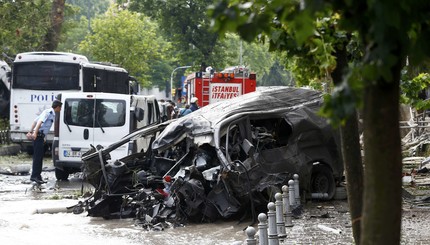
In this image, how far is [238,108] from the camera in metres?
13.9

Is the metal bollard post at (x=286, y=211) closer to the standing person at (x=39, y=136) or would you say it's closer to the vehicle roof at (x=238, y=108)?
the vehicle roof at (x=238, y=108)

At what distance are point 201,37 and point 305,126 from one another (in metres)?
32.9

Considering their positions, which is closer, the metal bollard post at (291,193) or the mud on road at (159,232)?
the mud on road at (159,232)

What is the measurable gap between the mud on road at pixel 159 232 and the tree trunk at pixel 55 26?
19.3 m

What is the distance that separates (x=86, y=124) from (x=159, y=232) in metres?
7.83

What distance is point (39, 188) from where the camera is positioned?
17.9m

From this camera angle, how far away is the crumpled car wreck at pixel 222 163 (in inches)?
498

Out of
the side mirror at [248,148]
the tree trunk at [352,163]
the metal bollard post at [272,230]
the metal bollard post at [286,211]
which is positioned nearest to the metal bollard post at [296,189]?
the side mirror at [248,148]

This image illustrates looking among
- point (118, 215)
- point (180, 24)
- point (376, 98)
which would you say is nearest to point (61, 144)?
point (118, 215)

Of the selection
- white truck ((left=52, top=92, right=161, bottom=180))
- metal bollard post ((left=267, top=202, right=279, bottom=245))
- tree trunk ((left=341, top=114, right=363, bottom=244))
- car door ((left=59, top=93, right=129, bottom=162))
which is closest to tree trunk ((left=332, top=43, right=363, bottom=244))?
tree trunk ((left=341, top=114, right=363, bottom=244))

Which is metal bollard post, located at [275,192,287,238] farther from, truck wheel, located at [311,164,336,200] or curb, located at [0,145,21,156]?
curb, located at [0,145,21,156]

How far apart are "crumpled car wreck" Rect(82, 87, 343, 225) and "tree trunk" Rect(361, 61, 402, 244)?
8.09 metres

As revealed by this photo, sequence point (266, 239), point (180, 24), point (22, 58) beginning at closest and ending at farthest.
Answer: point (266, 239) → point (22, 58) → point (180, 24)

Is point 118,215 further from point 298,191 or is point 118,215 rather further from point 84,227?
point 298,191
